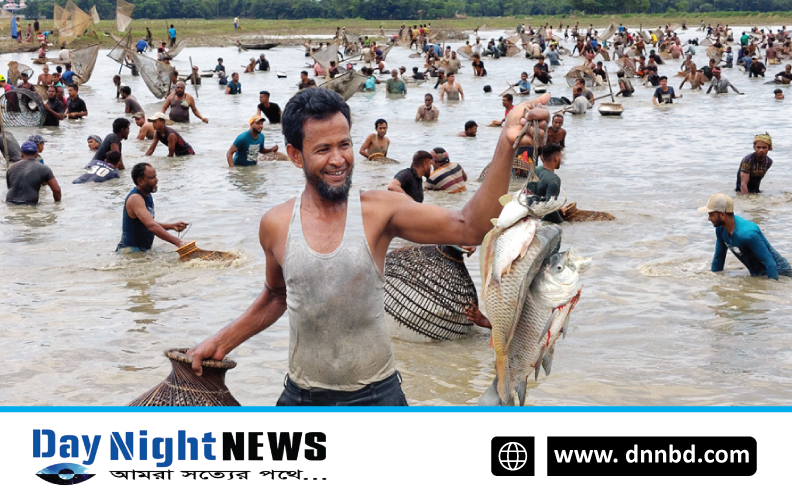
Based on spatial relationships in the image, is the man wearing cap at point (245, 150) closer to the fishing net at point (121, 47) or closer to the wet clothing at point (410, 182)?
the wet clothing at point (410, 182)

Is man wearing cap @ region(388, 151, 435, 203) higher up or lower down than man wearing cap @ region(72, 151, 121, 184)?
higher up

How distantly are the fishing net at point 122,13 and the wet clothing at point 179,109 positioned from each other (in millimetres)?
12994

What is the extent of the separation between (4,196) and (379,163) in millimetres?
5904

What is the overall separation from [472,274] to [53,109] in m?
15.3

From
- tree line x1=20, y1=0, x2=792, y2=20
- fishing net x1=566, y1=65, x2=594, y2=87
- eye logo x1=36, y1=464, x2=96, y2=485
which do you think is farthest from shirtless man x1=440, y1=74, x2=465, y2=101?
tree line x1=20, y1=0, x2=792, y2=20

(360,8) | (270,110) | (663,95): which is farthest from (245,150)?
(360,8)

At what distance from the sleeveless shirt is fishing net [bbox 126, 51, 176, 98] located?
22.2 m

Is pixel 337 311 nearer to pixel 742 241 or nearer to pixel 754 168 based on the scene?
pixel 742 241

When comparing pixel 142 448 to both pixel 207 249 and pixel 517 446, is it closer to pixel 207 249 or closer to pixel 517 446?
pixel 517 446

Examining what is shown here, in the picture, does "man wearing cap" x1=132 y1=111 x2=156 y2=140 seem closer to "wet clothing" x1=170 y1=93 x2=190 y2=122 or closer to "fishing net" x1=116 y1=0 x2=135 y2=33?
"wet clothing" x1=170 y1=93 x2=190 y2=122

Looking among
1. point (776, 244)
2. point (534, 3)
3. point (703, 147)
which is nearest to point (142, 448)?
point (776, 244)

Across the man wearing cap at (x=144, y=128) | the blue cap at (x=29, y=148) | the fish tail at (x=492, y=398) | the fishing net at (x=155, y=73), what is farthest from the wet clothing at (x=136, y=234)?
the fishing net at (x=155, y=73)

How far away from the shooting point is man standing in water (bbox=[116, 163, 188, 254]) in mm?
8438

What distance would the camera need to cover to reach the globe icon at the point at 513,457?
110 inches
